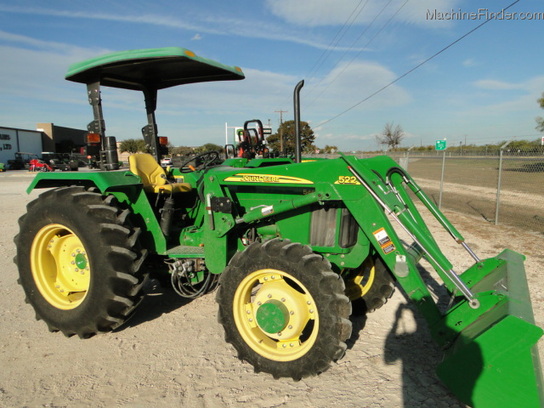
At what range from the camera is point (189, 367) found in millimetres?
2984

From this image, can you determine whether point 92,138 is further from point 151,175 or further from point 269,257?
point 269,257

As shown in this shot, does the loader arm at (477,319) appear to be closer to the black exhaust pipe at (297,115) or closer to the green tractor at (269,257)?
the green tractor at (269,257)

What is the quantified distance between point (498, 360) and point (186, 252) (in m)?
2.55

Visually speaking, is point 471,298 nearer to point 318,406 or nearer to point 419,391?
point 419,391

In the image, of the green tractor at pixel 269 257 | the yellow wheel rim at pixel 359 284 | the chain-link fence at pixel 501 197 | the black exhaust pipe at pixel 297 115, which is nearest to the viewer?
the green tractor at pixel 269 257

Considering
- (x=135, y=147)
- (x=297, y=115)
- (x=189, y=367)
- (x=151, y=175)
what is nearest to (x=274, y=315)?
(x=189, y=367)

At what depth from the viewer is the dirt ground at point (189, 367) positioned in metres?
2.58

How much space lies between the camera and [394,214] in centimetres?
270

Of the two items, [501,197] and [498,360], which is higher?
[498,360]

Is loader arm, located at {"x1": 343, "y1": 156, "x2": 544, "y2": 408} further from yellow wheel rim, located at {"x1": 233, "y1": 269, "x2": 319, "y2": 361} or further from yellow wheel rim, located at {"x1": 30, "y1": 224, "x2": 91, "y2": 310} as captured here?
yellow wheel rim, located at {"x1": 30, "y1": 224, "x2": 91, "y2": 310}

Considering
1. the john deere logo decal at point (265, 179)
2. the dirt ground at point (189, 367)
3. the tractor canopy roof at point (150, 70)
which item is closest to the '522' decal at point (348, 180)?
the john deere logo decal at point (265, 179)

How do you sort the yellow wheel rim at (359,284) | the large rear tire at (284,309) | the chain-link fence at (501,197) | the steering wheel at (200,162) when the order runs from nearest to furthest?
the large rear tire at (284,309) < the yellow wheel rim at (359,284) < the steering wheel at (200,162) < the chain-link fence at (501,197)

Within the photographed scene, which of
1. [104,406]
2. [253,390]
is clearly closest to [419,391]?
[253,390]

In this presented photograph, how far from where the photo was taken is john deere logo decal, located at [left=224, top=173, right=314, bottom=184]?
9.95 feet
